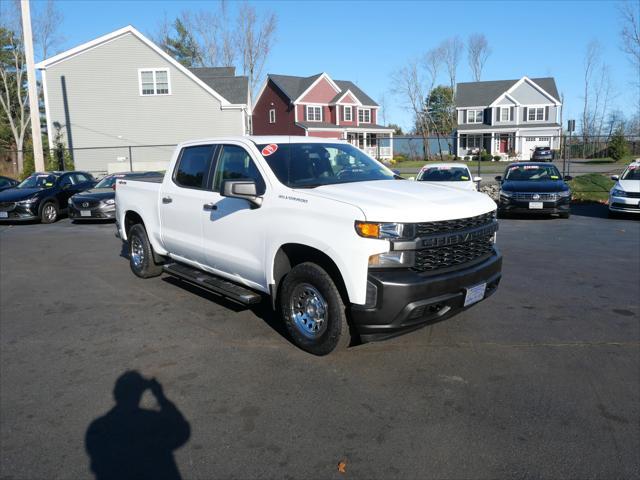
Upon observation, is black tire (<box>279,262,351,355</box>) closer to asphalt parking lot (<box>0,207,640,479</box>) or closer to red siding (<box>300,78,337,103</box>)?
asphalt parking lot (<box>0,207,640,479</box>)

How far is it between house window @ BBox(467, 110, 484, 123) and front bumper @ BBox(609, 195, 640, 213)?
46.3m

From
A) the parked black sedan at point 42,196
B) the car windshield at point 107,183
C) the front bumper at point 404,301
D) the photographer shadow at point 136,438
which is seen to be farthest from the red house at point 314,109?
the photographer shadow at point 136,438

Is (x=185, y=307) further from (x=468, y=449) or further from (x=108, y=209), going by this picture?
(x=108, y=209)

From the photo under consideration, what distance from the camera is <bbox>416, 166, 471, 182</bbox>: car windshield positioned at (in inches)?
Result: 600

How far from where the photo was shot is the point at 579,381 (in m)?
4.20

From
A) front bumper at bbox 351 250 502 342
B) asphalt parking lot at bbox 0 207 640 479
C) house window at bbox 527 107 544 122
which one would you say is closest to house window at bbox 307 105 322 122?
house window at bbox 527 107 544 122

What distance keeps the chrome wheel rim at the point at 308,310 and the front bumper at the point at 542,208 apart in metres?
10.8

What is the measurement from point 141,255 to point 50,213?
379 inches

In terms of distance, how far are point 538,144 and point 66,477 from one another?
188ft

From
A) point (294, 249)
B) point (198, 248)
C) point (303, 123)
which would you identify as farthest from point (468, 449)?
point (303, 123)

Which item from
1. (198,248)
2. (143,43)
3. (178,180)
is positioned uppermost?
(143,43)

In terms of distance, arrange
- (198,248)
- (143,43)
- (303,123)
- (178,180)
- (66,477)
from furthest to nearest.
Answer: (303,123), (143,43), (178,180), (198,248), (66,477)

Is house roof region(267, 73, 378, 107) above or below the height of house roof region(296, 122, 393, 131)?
above

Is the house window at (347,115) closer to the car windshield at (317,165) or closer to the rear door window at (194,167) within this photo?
the rear door window at (194,167)
